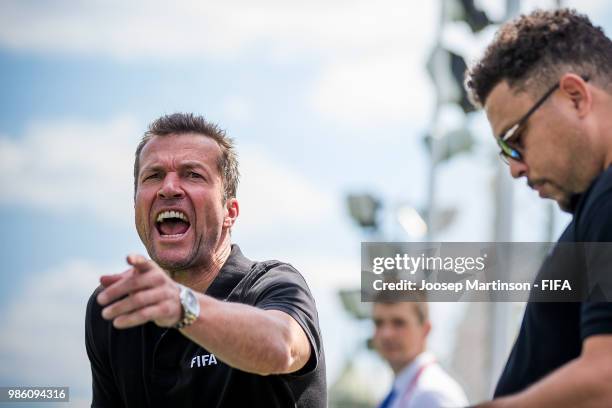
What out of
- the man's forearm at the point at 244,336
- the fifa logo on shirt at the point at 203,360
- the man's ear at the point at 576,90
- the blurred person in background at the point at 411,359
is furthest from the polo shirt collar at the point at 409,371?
the man's ear at the point at 576,90

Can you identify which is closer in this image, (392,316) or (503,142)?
(503,142)

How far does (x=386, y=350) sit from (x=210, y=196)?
7.57 feet

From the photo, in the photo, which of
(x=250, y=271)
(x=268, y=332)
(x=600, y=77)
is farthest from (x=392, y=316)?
(x=600, y=77)

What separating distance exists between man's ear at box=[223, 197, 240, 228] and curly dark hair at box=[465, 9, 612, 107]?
1.71 m

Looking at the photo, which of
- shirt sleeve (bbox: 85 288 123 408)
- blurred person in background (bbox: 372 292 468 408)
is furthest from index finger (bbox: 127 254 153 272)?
blurred person in background (bbox: 372 292 468 408)

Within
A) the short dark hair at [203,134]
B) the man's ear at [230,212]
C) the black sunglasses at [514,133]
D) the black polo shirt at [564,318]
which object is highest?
the short dark hair at [203,134]

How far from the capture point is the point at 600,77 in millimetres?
2803

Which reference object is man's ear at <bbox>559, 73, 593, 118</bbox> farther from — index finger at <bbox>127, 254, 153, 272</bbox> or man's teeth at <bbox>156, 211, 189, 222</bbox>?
man's teeth at <bbox>156, 211, 189, 222</bbox>

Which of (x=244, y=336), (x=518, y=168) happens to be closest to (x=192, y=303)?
(x=244, y=336)

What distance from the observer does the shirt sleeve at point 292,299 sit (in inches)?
141

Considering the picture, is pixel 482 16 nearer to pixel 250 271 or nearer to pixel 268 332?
pixel 250 271

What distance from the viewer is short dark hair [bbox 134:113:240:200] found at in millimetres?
4438

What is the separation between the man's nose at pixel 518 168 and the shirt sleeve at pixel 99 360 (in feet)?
6.69

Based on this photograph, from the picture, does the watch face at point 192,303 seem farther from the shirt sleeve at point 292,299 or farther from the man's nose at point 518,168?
the man's nose at point 518,168
